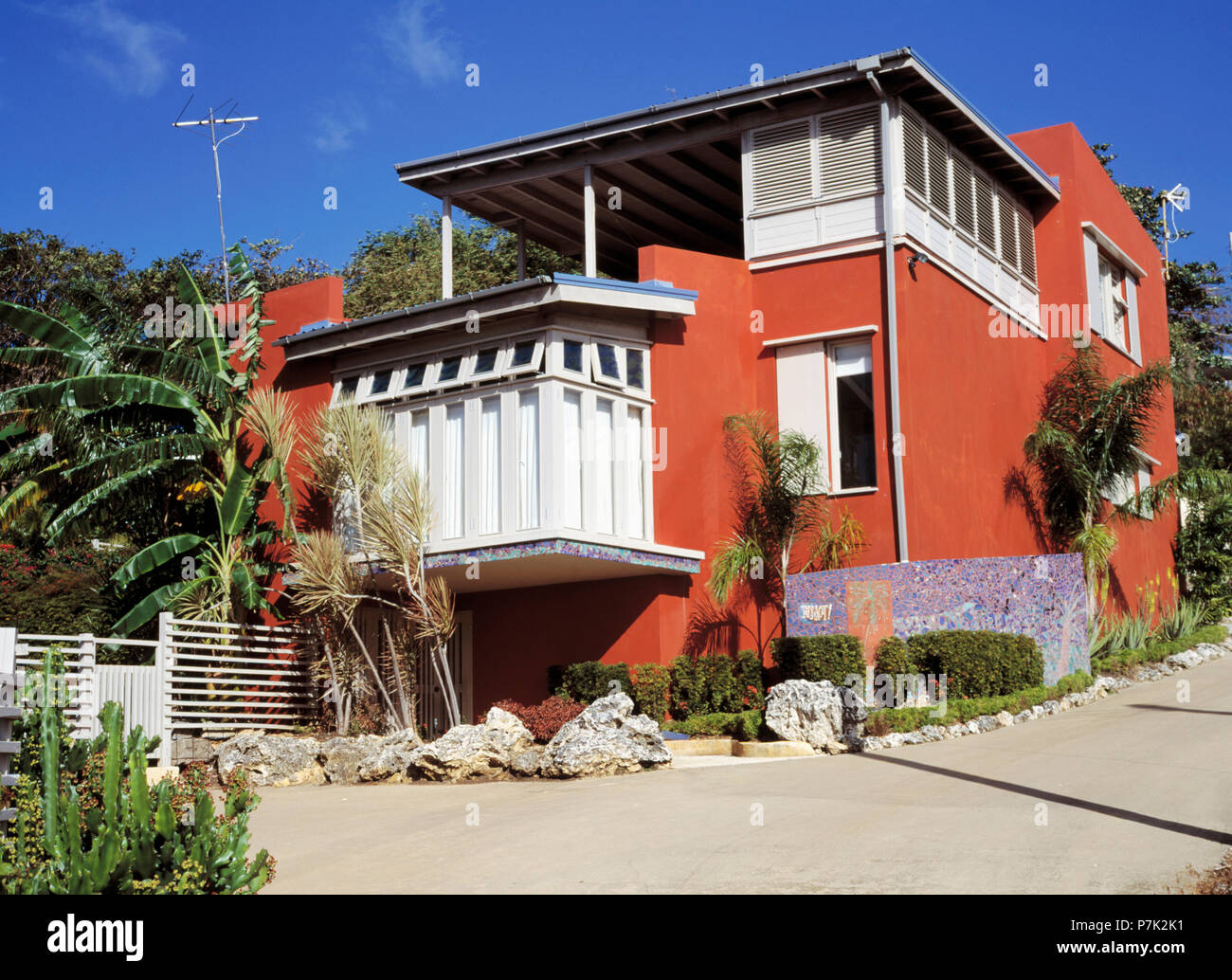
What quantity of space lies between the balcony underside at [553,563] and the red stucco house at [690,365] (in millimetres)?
42

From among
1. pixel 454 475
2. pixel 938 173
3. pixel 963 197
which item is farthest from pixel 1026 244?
pixel 454 475

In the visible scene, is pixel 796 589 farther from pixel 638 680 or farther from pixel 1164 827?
pixel 1164 827

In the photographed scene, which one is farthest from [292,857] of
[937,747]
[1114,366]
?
[1114,366]

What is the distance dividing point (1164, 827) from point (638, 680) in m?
8.59

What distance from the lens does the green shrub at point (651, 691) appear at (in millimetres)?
17219

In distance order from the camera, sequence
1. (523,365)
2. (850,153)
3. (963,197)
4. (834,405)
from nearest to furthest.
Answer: (523,365)
(834,405)
(850,153)
(963,197)

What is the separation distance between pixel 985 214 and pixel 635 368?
6.94 m

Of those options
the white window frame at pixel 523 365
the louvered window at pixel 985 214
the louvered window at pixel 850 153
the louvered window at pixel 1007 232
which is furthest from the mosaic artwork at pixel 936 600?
the louvered window at pixel 1007 232

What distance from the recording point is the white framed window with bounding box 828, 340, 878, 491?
1838 centimetres

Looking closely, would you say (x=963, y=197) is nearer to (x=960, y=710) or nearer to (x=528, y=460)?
(x=528, y=460)

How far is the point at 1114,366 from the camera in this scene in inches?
961

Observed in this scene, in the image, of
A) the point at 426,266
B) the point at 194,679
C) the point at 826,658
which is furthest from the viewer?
the point at 426,266

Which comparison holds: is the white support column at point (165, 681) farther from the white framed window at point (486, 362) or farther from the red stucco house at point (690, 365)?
the white framed window at point (486, 362)

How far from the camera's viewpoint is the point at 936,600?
16984 millimetres
